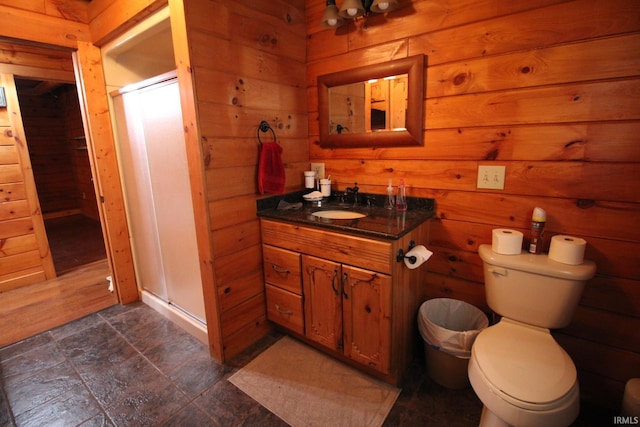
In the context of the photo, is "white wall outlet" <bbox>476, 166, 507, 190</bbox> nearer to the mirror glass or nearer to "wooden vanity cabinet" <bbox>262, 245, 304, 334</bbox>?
the mirror glass

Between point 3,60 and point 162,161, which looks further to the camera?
point 3,60

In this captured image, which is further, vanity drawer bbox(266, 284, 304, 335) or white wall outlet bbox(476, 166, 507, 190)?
vanity drawer bbox(266, 284, 304, 335)

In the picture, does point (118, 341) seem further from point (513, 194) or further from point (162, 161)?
point (513, 194)

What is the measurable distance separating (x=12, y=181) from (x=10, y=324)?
140 cm

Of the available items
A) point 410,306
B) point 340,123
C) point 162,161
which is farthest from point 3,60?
point 410,306

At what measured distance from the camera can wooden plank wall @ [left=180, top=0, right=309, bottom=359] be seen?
4.99ft

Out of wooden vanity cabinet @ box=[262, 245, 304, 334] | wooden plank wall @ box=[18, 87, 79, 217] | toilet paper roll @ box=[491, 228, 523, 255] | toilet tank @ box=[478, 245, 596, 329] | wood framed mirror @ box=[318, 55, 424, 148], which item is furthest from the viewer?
wooden plank wall @ box=[18, 87, 79, 217]

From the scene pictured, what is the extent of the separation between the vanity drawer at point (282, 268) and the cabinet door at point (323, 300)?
0.19 ft

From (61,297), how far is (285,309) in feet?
7.31

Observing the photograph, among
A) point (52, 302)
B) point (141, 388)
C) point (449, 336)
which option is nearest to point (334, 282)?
point (449, 336)

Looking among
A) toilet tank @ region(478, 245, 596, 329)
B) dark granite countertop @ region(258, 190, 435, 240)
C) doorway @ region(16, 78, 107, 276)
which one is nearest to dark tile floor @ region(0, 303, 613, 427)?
toilet tank @ region(478, 245, 596, 329)

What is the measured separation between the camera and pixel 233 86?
163cm

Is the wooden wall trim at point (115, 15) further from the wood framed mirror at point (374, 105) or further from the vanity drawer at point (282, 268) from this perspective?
the vanity drawer at point (282, 268)

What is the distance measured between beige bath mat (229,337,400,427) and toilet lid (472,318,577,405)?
Result: 1.94 ft
